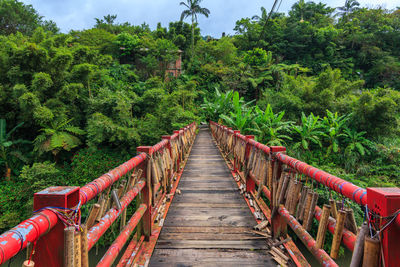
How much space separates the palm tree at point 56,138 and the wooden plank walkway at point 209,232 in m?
6.61

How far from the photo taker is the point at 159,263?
6.20 ft

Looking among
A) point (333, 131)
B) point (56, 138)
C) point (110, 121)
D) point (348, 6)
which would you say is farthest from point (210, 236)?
point (348, 6)

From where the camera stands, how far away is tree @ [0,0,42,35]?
64.0ft

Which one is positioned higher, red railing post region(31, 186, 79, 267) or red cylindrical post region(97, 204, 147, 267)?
red railing post region(31, 186, 79, 267)

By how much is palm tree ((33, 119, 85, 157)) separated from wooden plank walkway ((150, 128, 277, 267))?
6612 mm

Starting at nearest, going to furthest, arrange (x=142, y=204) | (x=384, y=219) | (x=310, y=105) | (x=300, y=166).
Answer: (x=384, y=219) < (x=300, y=166) < (x=142, y=204) < (x=310, y=105)

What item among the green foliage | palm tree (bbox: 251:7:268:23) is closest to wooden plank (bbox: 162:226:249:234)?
the green foliage

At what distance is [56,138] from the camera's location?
319 inches

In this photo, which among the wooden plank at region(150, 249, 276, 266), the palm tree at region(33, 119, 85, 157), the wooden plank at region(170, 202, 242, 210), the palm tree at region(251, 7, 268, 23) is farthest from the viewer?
the palm tree at region(251, 7, 268, 23)

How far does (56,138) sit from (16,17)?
807 inches

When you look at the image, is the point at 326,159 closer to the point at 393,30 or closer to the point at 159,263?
the point at 159,263

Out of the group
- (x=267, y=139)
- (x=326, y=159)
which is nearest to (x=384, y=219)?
(x=267, y=139)

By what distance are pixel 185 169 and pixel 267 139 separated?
343cm

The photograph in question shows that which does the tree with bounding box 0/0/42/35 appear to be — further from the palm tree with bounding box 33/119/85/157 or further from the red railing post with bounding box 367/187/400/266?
the red railing post with bounding box 367/187/400/266
